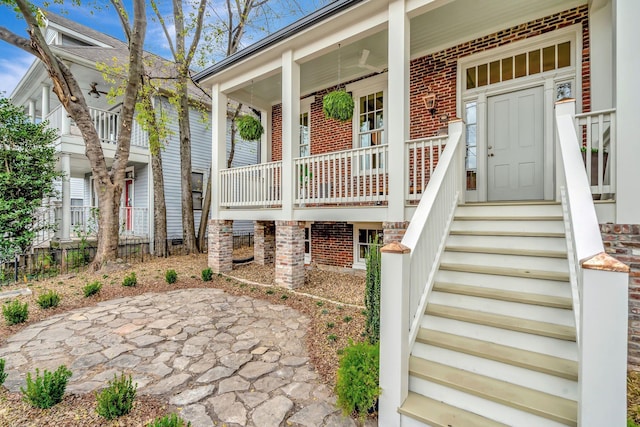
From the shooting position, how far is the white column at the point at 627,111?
3.01 meters

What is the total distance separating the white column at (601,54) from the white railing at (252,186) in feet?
17.2

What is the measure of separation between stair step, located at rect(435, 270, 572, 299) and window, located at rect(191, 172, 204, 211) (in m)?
10.5

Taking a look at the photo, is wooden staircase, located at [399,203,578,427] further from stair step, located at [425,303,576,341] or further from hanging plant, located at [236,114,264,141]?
hanging plant, located at [236,114,264,141]

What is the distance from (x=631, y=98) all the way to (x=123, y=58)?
14071 mm

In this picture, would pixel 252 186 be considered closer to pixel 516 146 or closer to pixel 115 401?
pixel 115 401

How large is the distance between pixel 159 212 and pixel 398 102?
8019 millimetres

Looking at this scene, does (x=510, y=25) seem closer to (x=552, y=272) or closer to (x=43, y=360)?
(x=552, y=272)

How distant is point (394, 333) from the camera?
2.25m

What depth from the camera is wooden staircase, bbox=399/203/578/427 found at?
6.71ft

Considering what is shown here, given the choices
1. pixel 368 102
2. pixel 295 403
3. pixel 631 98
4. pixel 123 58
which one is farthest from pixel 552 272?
pixel 123 58

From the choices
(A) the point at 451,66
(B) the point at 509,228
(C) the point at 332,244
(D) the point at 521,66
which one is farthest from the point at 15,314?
(D) the point at 521,66

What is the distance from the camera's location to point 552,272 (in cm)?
283

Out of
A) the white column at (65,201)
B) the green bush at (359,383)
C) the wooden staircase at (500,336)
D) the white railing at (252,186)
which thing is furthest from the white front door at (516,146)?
the white column at (65,201)

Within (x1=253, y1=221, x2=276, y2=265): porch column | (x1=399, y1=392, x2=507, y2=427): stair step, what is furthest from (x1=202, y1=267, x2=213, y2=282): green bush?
(x1=399, y1=392, x2=507, y2=427): stair step
